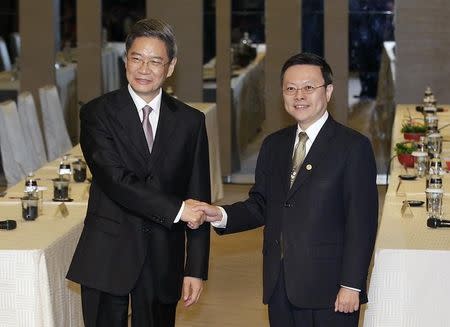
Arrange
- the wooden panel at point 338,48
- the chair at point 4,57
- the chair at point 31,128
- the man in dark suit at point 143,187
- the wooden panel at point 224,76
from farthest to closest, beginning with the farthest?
the chair at point 4,57 → the wooden panel at point 224,76 → the wooden panel at point 338,48 → the chair at point 31,128 → the man in dark suit at point 143,187

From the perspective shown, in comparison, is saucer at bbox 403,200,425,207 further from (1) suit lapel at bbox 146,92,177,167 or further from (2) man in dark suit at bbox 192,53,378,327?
(1) suit lapel at bbox 146,92,177,167

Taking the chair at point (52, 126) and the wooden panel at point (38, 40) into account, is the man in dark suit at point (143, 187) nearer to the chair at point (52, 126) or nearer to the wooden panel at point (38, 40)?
the chair at point (52, 126)

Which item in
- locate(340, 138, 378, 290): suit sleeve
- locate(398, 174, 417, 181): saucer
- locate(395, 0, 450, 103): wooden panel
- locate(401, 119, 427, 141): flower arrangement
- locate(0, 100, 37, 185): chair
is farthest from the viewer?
locate(395, 0, 450, 103): wooden panel

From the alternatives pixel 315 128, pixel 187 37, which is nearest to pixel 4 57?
pixel 187 37

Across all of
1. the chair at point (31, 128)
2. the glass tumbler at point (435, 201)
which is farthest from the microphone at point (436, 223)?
the chair at point (31, 128)

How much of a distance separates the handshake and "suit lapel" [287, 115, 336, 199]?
29cm

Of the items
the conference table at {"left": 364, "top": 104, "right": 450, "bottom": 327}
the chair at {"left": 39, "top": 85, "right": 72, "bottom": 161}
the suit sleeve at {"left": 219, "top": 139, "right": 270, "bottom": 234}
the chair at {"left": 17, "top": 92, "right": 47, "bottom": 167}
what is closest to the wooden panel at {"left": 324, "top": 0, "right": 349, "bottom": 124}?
the chair at {"left": 39, "top": 85, "right": 72, "bottom": 161}

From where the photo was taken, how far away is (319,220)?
4012 millimetres

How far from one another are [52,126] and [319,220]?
667cm

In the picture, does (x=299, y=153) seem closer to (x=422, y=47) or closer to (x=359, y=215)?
(x=359, y=215)

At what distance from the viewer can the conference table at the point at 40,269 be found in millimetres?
4891

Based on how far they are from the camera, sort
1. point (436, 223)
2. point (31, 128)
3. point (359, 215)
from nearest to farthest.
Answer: point (359, 215) < point (436, 223) < point (31, 128)

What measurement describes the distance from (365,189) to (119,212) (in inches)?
33.9

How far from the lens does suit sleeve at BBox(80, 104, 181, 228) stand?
400cm
